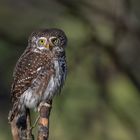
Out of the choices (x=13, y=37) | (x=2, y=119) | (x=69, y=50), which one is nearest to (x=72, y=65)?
(x=69, y=50)

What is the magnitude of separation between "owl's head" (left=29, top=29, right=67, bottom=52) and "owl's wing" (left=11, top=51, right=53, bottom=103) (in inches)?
3.8

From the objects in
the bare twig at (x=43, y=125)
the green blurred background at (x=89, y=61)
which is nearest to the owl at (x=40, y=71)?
the bare twig at (x=43, y=125)

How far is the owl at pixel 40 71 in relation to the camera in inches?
252

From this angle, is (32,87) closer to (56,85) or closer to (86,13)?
(56,85)

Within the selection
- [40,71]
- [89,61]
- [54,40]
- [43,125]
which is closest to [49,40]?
[54,40]

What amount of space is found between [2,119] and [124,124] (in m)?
2.67

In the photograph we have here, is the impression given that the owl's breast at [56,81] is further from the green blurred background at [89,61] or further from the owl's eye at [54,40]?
the green blurred background at [89,61]

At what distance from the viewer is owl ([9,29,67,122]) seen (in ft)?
21.0

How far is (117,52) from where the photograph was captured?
29.4 feet

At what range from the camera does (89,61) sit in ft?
32.2

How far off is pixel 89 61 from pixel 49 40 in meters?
3.38

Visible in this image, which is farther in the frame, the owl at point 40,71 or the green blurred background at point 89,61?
the green blurred background at point 89,61

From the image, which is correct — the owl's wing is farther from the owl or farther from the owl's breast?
the owl's breast

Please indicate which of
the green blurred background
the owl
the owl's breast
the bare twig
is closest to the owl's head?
the owl
